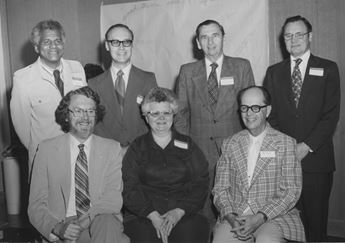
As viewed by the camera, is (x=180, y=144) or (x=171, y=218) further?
(x=180, y=144)

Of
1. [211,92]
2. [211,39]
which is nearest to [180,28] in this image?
[211,39]

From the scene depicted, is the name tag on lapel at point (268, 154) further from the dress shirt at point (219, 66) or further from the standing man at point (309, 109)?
the dress shirt at point (219, 66)

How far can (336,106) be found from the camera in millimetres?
2947

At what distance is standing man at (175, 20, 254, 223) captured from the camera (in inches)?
121

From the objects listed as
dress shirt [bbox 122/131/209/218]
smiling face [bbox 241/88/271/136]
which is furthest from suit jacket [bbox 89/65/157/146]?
smiling face [bbox 241/88/271/136]

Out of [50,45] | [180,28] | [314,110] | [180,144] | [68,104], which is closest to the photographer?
[68,104]

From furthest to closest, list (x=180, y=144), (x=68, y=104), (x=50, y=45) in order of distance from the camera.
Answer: (x=50, y=45) < (x=180, y=144) < (x=68, y=104)

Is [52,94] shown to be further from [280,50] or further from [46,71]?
[280,50]

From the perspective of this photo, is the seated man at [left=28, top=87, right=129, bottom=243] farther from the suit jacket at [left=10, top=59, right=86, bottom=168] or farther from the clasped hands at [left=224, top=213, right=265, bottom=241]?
the clasped hands at [left=224, top=213, right=265, bottom=241]

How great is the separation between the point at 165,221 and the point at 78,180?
614 millimetres

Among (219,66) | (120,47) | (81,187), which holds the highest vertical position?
(120,47)

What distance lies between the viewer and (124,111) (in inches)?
120

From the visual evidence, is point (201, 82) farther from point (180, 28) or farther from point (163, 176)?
A: point (180, 28)

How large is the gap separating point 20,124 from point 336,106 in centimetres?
231
